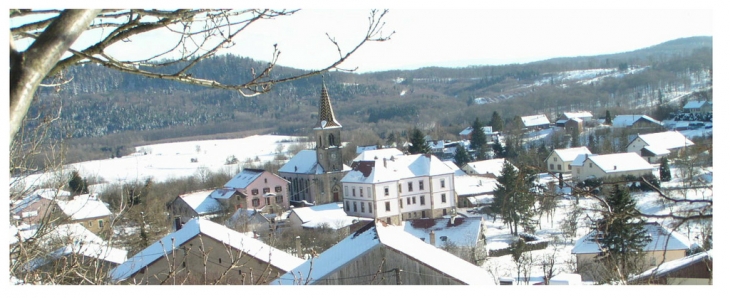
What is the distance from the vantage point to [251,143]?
1966 inches

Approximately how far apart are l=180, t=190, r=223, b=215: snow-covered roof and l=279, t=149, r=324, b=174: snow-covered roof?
14.5 ft

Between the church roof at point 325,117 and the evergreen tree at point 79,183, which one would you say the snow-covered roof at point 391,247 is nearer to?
the evergreen tree at point 79,183

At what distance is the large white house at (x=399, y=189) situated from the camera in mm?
22953

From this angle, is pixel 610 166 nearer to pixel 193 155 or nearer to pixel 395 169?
pixel 395 169

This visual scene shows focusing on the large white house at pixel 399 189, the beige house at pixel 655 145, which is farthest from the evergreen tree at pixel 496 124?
the large white house at pixel 399 189

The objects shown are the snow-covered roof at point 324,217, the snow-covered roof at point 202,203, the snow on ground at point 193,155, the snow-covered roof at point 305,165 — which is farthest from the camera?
the snow on ground at point 193,155

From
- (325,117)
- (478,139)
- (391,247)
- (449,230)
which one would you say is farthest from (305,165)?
(391,247)

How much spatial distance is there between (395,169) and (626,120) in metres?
18.2

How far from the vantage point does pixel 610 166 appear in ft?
80.6

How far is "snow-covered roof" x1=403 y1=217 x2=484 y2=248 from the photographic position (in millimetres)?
15680

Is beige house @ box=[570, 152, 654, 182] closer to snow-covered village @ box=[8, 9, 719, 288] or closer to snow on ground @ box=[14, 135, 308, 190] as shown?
snow-covered village @ box=[8, 9, 719, 288]

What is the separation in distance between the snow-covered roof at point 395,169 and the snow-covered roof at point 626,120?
13.1 metres
